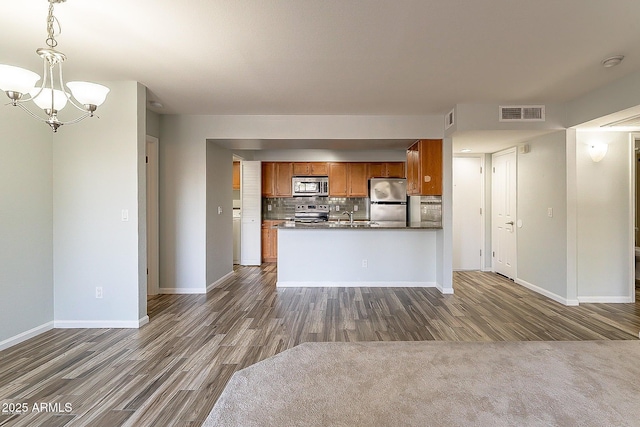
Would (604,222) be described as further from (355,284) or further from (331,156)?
(331,156)

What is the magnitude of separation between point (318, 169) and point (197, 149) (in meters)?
3.04

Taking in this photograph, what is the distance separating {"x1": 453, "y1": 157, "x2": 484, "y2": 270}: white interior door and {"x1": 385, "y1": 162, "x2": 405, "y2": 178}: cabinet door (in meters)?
1.20

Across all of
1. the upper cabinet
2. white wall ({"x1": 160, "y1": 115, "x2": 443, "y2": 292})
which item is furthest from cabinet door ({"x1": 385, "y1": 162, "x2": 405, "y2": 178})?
white wall ({"x1": 160, "y1": 115, "x2": 443, "y2": 292})

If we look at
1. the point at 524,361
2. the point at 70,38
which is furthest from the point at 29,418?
the point at 524,361

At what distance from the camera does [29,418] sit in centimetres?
183

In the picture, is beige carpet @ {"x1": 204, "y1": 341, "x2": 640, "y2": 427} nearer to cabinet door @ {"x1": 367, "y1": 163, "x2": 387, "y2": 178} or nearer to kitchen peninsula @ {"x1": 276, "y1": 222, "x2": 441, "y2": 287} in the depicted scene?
kitchen peninsula @ {"x1": 276, "y1": 222, "x2": 441, "y2": 287}

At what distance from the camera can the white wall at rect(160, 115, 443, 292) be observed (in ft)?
14.7

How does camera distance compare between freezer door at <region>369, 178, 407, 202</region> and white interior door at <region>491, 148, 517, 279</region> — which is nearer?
white interior door at <region>491, 148, 517, 279</region>

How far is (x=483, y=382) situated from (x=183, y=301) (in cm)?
349

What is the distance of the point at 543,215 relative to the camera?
441 centimetres

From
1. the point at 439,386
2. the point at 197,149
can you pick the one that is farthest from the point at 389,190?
the point at 439,386

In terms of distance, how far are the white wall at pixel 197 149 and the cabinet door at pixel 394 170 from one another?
2359mm

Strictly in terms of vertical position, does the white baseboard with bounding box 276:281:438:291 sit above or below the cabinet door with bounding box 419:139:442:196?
below

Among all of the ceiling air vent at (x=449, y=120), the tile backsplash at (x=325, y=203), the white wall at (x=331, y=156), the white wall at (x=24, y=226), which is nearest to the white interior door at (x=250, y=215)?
the white wall at (x=331, y=156)
